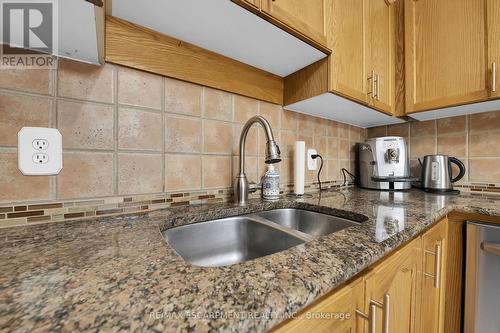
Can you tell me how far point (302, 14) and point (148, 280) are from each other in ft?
2.92

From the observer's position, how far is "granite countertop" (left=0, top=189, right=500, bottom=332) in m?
0.21

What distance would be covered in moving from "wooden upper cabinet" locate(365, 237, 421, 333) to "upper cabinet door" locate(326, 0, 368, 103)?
0.66 metres

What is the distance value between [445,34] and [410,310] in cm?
134

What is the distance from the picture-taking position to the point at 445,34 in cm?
106

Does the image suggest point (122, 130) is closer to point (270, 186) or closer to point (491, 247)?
point (270, 186)

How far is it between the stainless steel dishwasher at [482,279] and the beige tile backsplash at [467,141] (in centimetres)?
65

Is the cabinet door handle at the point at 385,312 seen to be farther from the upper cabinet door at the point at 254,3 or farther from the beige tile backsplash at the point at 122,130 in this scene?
the upper cabinet door at the point at 254,3

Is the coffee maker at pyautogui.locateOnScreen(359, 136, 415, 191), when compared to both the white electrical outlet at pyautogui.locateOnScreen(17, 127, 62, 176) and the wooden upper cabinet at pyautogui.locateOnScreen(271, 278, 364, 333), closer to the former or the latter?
the wooden upper cabinet at pyautogui.locateOnScreen(271, 278, 364, 333)

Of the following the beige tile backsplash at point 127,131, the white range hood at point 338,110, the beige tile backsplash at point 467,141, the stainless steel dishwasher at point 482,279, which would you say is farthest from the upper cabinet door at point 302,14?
the beige tile backsplash at point 467,141

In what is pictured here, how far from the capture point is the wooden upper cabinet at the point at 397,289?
0.44m

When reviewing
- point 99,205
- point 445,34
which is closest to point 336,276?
point 99,205

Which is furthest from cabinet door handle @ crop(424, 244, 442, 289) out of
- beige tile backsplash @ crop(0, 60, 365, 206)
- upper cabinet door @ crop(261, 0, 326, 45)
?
upper cabinet door @ crop(261, 0, 326, 45)

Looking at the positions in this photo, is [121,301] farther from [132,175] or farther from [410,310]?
[410,310]

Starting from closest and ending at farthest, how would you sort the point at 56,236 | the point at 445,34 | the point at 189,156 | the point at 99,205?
the point at 56,236, the point at 99,205, the point at 189,156, the point at 445,34
